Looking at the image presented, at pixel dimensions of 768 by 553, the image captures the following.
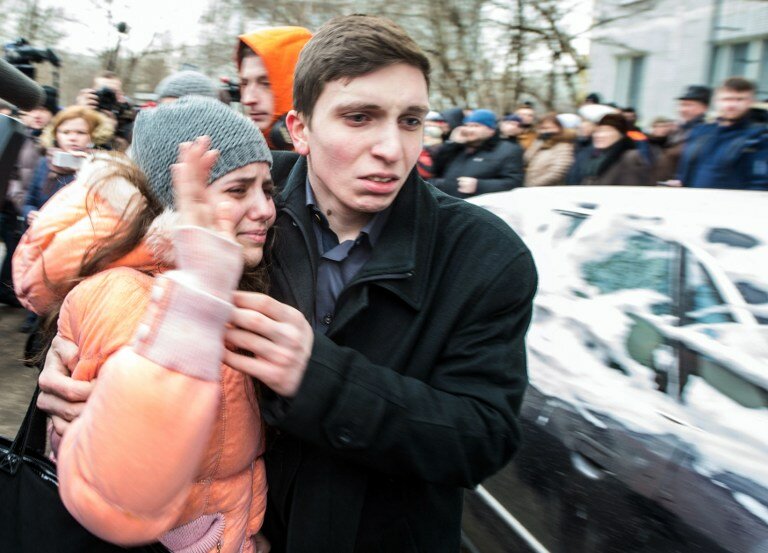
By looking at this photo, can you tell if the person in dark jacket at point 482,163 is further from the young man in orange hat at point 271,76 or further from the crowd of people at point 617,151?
the young man in orange hat at point 271,76

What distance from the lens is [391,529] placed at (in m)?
1.34

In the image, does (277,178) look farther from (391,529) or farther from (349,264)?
(391,529)

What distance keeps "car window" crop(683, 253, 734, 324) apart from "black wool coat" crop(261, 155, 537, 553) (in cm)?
91

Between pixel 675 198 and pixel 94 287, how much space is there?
2.03 metres

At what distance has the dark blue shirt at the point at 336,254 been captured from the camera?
1.33m

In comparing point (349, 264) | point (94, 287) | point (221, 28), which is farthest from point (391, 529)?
point (221, 28)

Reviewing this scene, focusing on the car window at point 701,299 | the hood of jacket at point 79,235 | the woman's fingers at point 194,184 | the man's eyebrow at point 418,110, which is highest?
the man's eyebrow at point 418,110

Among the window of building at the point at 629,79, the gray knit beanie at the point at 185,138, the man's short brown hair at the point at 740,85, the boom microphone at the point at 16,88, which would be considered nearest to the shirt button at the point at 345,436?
the gray knit beanie at the point at 185,138

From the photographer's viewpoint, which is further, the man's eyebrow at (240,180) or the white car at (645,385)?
the white car at (645,385)

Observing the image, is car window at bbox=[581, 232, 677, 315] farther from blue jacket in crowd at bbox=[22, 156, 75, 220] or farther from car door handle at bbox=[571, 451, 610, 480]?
blue jacket in crowd at bbox=[22, 156, 75, 220]

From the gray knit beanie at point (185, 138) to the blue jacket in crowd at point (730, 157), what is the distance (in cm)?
433

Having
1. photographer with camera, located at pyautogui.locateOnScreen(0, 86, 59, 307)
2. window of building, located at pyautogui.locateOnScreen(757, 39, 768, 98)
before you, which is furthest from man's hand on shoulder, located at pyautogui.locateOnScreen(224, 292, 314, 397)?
window of building, located at pyautogui.locateOnScreen(757, 39, 768, 98)

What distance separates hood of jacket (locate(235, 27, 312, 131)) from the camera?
271cm

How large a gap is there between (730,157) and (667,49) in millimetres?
11881
